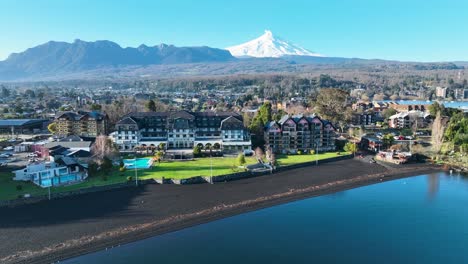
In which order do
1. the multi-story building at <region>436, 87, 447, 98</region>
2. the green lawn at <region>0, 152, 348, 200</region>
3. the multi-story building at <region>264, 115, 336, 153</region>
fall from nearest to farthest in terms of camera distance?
the green lawn at <region>0, 152, 348, 200</region>, the multi-story building at <region>264, 115, 336, 153</region>, the multi-story building at <region>436, 87, 447, 98</region>

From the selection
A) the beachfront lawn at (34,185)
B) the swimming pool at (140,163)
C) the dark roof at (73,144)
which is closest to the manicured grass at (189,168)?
the swimming pool at (140,163)

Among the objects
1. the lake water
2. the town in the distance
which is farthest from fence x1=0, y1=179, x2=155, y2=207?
the lake water

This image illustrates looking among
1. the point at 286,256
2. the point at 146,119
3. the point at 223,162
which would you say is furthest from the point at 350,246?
the point at 146,119

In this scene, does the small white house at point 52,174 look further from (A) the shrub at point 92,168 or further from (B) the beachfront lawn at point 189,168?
(B) the beachfront lawn at point 189,168

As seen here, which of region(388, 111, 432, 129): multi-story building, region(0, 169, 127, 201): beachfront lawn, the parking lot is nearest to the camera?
region(0, 169, 127, 201): beachfront lawn

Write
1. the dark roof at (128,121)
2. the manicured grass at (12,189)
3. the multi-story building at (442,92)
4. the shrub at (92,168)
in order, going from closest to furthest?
the manicured grass at (12,189) < the shrub at (92,168) < the dark roof at (128,121) < the multi-story building at (442,92)

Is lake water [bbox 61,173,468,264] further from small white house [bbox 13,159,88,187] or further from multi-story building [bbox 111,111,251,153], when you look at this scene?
multi-story building [bbox 111,111,251,153]

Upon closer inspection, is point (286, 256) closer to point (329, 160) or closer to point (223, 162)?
point (223, 162)
